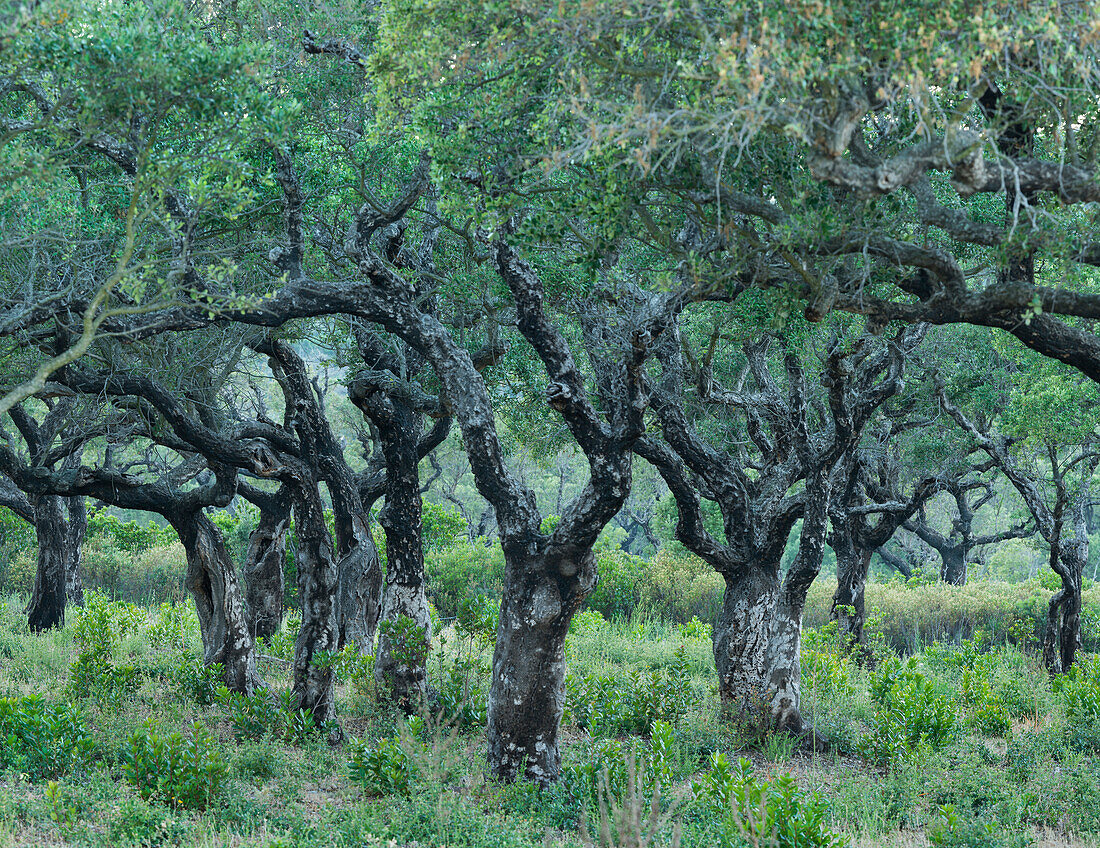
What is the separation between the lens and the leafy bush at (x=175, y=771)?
757 cm

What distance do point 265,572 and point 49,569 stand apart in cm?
528

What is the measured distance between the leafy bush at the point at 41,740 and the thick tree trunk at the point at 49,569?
33.0 ft

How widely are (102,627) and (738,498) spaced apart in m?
9.24

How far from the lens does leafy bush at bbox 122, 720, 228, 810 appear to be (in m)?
7.57

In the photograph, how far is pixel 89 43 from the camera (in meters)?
6.31

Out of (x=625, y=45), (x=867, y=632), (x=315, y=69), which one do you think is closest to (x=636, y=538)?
(x=867, y=632)

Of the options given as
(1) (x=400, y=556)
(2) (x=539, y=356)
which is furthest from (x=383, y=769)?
(2) (x=539, y=356)

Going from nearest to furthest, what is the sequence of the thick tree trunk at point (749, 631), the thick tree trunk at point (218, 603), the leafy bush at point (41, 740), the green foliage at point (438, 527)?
the leafy bush at point (41, 740), the thick tree trunk at point (749, 631), the thick tree trunk at point (218, 603), the green foliage at point (438, 527)

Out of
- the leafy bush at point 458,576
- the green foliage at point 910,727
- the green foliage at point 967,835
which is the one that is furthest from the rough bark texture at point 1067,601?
the leafy bush at point 458,576

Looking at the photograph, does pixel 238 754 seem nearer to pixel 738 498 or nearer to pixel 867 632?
pixel 738 498

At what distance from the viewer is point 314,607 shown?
11594 mm

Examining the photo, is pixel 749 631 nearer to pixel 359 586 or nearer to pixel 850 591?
pixel 359 586

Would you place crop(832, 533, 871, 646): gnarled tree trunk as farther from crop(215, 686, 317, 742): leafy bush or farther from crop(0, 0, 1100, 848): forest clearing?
crop(215, 686, 317, 742): leafy bush

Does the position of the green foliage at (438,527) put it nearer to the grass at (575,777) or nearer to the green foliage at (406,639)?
the grass at (575,777)
